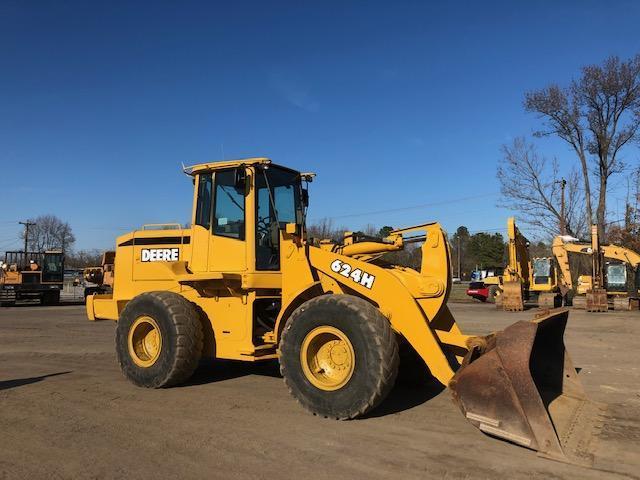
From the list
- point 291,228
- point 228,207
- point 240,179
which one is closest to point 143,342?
point 228,207

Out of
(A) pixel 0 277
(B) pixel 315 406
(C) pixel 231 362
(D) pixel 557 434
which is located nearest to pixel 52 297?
(A) pixel 0 277

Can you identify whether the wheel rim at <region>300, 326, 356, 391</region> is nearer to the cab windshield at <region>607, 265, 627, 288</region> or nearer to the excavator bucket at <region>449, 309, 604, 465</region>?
the excavator bucket at <region>449, 309, 604, 465</region>

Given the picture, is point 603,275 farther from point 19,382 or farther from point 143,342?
point 19,382

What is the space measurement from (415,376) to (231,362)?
351 centimetres

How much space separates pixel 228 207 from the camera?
7305 mm

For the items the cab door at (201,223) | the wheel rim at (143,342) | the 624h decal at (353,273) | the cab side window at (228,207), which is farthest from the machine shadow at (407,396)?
the wheel rim at (143,342)

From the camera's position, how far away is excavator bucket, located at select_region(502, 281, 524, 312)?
24562 mm

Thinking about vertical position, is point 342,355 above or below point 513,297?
above

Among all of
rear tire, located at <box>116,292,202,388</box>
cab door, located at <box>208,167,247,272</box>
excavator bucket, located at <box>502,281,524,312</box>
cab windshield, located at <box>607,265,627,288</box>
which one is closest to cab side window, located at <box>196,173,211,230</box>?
cab door, located at <box>208,167,247,272</box>

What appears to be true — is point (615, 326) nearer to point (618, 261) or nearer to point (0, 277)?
point (618, 261)

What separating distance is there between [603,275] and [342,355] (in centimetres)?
2456

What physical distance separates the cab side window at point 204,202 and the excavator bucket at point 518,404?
3973mm

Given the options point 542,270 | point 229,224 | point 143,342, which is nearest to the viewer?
point 229,224

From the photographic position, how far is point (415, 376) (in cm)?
712
